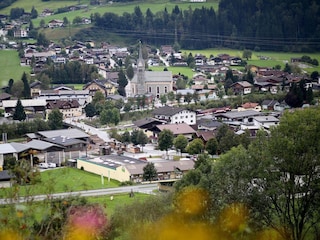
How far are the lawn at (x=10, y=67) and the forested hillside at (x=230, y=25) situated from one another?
373cm

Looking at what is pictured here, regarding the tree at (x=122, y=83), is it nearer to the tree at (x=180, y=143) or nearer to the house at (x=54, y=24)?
the tree at (x=180, y=143)

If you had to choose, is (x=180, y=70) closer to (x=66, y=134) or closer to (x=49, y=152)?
Answer: (x=66, y=134)

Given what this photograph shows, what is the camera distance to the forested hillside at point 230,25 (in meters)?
23.8

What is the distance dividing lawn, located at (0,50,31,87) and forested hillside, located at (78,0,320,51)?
3727mm

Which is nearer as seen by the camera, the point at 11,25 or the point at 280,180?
the point at 280,180

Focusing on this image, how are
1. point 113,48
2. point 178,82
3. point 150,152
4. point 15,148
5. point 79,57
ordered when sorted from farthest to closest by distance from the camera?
point 113,48
point 79,57
point 178,82
point 150,152
point 15,148

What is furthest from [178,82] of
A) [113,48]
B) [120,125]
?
[113,48]

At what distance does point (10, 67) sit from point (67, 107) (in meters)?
5.42

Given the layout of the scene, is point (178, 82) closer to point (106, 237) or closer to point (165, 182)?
point (165, 182)

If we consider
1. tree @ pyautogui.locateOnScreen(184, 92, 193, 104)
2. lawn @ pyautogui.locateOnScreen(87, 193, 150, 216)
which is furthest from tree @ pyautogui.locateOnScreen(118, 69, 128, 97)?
lawn @ pyautogui.locateOnScreen(87, 193, 150, 216)

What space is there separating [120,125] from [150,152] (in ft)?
9.09

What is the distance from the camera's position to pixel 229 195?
5.26 m

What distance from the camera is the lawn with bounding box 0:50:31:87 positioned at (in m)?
18.2

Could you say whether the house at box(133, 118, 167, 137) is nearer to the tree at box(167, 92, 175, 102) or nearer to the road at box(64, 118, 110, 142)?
the road at box(64, 118, 110, 142)
